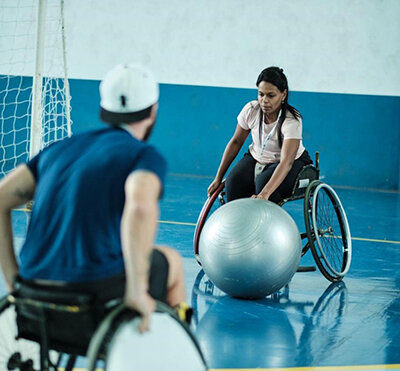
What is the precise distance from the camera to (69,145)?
76.2 inches

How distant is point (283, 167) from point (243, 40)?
5.91 meters

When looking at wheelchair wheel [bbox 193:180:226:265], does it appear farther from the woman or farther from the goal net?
the goal net

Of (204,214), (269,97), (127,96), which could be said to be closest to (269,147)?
(269,97)

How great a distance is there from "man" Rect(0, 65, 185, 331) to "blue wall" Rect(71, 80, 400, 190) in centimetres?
782

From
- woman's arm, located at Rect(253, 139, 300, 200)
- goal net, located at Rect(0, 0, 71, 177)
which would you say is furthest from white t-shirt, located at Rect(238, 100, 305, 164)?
goal net, located at Rect(0, 0, 71, 177)

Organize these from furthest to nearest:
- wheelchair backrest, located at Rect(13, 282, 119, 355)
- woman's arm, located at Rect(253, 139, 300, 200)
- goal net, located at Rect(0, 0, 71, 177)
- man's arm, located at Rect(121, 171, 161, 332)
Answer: goal net, located at Rect(0, 0, 71, 177), woman's arm, located at Rect(253, 139, 300, 200), wheelchair backrest, located at Rect(13, 282, 119, 355), man's arm, located at Rect(121, 171, 161, 332)

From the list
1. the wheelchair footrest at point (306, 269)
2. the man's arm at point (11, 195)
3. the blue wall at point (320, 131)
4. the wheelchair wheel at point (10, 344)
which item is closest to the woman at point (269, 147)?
the wheelchair footrest at point (306, 269)

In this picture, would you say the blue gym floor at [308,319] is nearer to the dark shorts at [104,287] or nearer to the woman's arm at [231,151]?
the woman's arm at [231,151]

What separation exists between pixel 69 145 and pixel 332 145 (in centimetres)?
797

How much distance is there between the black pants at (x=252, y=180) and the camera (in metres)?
4.22

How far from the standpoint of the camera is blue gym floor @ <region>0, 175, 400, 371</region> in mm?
2953

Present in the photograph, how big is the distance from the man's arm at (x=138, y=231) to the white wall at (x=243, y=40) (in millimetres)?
8052

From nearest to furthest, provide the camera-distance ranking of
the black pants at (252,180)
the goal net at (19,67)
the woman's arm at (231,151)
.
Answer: the black pants at (252,180) < the woman's arm at (231,151) < the goal net at (19,67)

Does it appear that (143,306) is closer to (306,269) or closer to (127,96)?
(127,96)
